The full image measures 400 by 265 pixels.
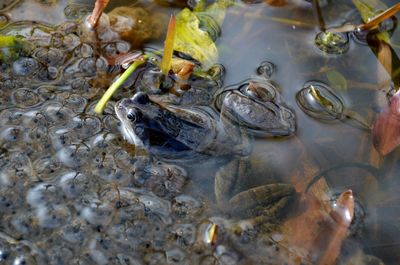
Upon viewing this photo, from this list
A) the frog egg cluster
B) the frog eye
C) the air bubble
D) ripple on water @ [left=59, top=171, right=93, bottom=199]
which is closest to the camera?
the frog egg cluster

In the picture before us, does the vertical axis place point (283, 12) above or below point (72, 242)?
above

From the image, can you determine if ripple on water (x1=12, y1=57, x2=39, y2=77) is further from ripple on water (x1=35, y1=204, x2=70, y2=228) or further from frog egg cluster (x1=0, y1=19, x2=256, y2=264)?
ripple on water (x1=35, y1=204, x2=70, y2=228)

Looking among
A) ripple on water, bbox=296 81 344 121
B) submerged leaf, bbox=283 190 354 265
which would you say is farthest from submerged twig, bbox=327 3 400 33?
submerged leaf, bbox=283 190 354 265

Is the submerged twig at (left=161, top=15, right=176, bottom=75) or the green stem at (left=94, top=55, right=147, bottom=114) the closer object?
the submerged twig at (left=161, top=15, right=176, bottom=75)

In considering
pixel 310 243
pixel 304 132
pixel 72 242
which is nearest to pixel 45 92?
pixel 72 242

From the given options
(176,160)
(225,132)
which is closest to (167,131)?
(176,160)

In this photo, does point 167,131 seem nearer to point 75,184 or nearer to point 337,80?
point 75,184

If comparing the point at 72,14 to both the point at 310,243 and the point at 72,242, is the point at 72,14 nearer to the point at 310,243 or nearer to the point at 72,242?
the point at 72,242
